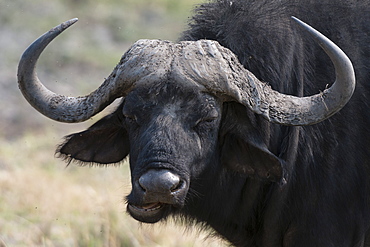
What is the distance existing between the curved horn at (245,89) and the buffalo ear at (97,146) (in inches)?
31.7

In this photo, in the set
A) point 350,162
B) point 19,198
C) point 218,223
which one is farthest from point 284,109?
point 19,198

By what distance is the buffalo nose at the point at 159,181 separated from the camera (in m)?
3.88

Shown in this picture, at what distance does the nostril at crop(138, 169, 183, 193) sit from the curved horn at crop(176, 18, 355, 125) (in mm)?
619

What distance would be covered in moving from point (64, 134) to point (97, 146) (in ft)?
25.7

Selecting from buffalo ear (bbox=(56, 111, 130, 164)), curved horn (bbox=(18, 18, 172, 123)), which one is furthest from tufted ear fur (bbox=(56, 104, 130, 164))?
curved horn (bbox=(18, 18, 172, 123))

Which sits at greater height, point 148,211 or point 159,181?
point 159,181

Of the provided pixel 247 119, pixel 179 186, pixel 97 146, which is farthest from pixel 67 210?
pixel 179 186

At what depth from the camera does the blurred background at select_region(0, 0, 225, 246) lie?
667cm

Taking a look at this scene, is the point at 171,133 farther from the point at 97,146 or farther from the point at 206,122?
the point at 97,146

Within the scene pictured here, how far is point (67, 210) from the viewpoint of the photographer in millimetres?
7699

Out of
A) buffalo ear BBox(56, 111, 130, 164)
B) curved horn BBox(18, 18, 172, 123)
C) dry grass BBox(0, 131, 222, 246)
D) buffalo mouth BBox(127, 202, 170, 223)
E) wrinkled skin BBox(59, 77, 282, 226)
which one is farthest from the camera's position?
dry grass BBox(0, 131, 222, 246)

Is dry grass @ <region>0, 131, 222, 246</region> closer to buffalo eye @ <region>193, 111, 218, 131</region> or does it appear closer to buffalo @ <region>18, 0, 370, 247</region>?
buffalo @ <region>18, 0, 370, 247</region>

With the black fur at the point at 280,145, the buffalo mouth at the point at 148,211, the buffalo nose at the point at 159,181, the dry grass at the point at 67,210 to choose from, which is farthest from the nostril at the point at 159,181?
the dry grass at the point at 67,210

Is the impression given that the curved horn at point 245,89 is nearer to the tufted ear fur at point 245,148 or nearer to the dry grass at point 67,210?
the tufted ear fur at point 245,148
